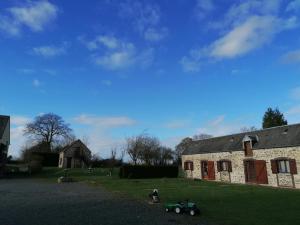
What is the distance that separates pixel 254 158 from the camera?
86.8ft

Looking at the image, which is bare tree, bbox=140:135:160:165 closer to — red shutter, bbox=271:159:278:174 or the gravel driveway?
red shutter, bbox=271:159:278:174

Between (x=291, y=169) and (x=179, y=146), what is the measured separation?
157ft

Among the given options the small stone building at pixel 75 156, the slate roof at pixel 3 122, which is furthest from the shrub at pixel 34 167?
the small stone building at pixel 75 156

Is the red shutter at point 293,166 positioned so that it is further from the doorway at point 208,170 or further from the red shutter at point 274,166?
the doorway at point 208,170

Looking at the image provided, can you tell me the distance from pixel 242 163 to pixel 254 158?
1.49m

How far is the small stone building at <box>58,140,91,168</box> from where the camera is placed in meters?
52.0

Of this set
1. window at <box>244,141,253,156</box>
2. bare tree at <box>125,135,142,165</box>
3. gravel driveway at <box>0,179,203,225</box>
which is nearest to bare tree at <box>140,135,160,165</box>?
bare tree at <box>125,135,142,165</box>

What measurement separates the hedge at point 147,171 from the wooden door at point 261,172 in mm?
14395

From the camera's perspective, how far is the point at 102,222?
30.0 feet

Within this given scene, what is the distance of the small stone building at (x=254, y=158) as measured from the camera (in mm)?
23203

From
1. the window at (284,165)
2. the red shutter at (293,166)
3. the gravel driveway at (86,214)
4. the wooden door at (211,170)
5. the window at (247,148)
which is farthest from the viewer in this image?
the wooden door at (211,170)

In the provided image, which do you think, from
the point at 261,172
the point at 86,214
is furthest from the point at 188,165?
the point at 86,214

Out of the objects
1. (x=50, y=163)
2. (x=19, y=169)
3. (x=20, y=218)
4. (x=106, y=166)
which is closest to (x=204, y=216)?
(x=20, y=218)

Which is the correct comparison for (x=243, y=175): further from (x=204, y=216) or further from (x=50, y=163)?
(x=50, y=163)
